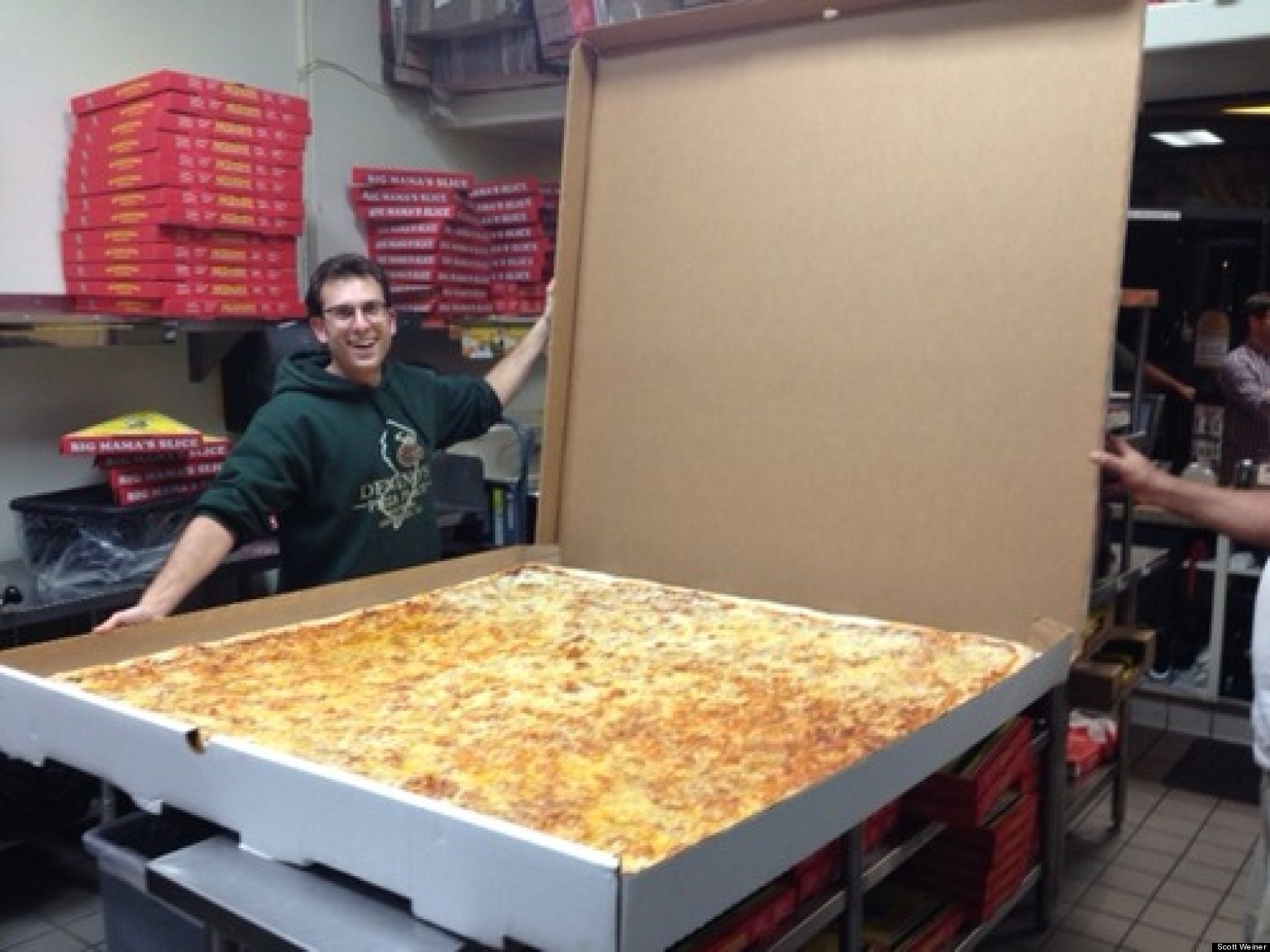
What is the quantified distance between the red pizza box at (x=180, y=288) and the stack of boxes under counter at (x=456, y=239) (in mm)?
717

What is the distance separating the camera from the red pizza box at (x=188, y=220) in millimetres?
2896

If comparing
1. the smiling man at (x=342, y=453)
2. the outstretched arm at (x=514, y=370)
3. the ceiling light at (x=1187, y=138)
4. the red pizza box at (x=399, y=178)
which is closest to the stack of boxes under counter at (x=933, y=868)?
the smiling man at (x=342, y=453)

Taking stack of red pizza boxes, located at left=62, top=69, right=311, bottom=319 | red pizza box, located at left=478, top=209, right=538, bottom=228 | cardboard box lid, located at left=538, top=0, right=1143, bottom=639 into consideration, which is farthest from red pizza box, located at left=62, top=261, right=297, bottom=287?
cardboard box lid, located at left=538, top=0, right=1143, bottom=639

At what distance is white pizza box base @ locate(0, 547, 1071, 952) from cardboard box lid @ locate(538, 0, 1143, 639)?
0.33m

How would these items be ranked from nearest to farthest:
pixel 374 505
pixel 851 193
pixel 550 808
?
pixel 550 808
pixel 851 193
pixel 374 505

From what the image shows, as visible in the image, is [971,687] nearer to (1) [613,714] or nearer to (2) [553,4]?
(1) [613,714]

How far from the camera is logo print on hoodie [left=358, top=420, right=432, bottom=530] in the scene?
7.27ft

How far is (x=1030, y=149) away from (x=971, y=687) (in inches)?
29.3

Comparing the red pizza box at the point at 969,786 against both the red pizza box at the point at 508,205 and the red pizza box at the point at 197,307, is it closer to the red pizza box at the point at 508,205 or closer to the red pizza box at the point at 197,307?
the red pizza box at the point at 197,307

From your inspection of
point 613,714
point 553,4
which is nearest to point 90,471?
point 553,4

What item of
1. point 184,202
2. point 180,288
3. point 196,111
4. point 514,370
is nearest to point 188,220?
point 184,202

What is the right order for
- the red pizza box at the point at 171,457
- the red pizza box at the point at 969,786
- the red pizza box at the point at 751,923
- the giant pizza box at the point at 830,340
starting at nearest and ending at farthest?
the red pizza box at the point at 751,923 < the giant pizza box at the point at 830,340 < the red pizza box at the point at 969,786 < the red pizza box at the point at 171,457

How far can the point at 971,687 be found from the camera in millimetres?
1356

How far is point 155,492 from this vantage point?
9.41 ft
